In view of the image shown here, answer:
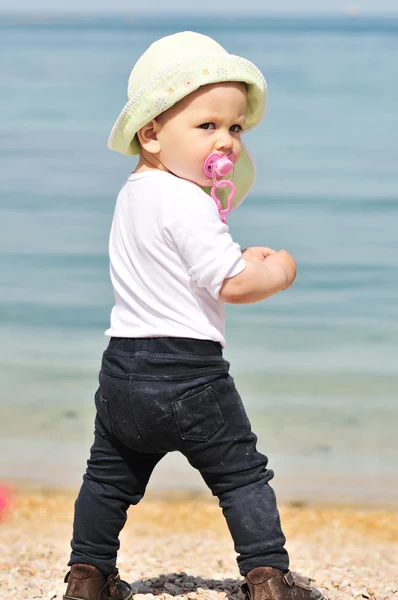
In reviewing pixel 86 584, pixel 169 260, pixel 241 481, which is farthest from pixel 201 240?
pixel 86 584

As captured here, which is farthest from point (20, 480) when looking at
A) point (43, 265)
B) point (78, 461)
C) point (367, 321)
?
point (43, 265)

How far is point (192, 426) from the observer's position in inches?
117

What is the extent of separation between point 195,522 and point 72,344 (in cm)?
323

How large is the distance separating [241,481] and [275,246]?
7607 millimetres

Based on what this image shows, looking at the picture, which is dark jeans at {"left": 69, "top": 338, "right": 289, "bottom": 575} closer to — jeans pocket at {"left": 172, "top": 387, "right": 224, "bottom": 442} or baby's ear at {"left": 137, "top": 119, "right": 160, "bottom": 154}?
jeans pocket at {"left": 172, "top": 387, "right": 224, "bottom": 442}

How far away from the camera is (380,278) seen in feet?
32.4

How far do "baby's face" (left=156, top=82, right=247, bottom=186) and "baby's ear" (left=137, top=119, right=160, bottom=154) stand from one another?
30 millimetres

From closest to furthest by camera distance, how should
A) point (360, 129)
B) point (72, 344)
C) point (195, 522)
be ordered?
point (195, 522) → point (72, 344) → point (360, 129)

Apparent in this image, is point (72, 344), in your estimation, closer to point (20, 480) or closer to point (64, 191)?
point (20, 480)

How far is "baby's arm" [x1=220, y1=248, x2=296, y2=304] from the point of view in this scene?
2.94 meters

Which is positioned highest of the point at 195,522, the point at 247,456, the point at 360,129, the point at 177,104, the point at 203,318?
the point at 360,129

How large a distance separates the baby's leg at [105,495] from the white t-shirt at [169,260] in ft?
1.15

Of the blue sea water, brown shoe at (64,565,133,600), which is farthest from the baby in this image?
the blue sea water

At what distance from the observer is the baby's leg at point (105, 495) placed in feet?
10.5
